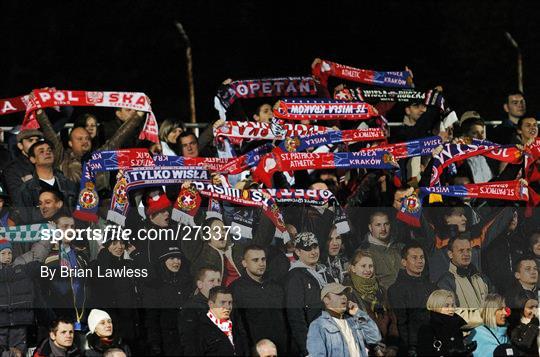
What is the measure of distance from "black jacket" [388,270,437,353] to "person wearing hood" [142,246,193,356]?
69.1 inches

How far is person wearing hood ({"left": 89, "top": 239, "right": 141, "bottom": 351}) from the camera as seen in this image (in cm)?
1540

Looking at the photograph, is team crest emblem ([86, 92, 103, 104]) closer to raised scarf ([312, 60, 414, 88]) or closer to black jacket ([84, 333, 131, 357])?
raised scarf ([312, 60, 414, 88])

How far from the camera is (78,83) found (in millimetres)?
23812

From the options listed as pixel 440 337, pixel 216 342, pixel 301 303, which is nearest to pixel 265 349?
pixel 216 342

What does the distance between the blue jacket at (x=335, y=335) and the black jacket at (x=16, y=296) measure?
228cm

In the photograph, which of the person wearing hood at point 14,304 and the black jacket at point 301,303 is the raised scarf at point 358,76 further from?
the person wearing hood at point 14,304

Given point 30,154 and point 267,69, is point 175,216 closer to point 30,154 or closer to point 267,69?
point 30,154

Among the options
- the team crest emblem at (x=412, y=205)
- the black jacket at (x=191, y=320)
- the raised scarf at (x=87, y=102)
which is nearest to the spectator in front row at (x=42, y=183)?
the raised scarf at (x=87, y=102)

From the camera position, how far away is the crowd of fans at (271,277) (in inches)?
603

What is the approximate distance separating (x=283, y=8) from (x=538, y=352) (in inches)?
393

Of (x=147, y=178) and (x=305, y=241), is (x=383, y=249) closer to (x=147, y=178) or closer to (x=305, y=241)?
(x=305, y=241)

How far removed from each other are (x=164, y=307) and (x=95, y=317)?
59cm

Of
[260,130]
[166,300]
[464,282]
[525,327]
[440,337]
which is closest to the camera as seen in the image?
[166,300]

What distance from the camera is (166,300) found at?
15.5 meters
